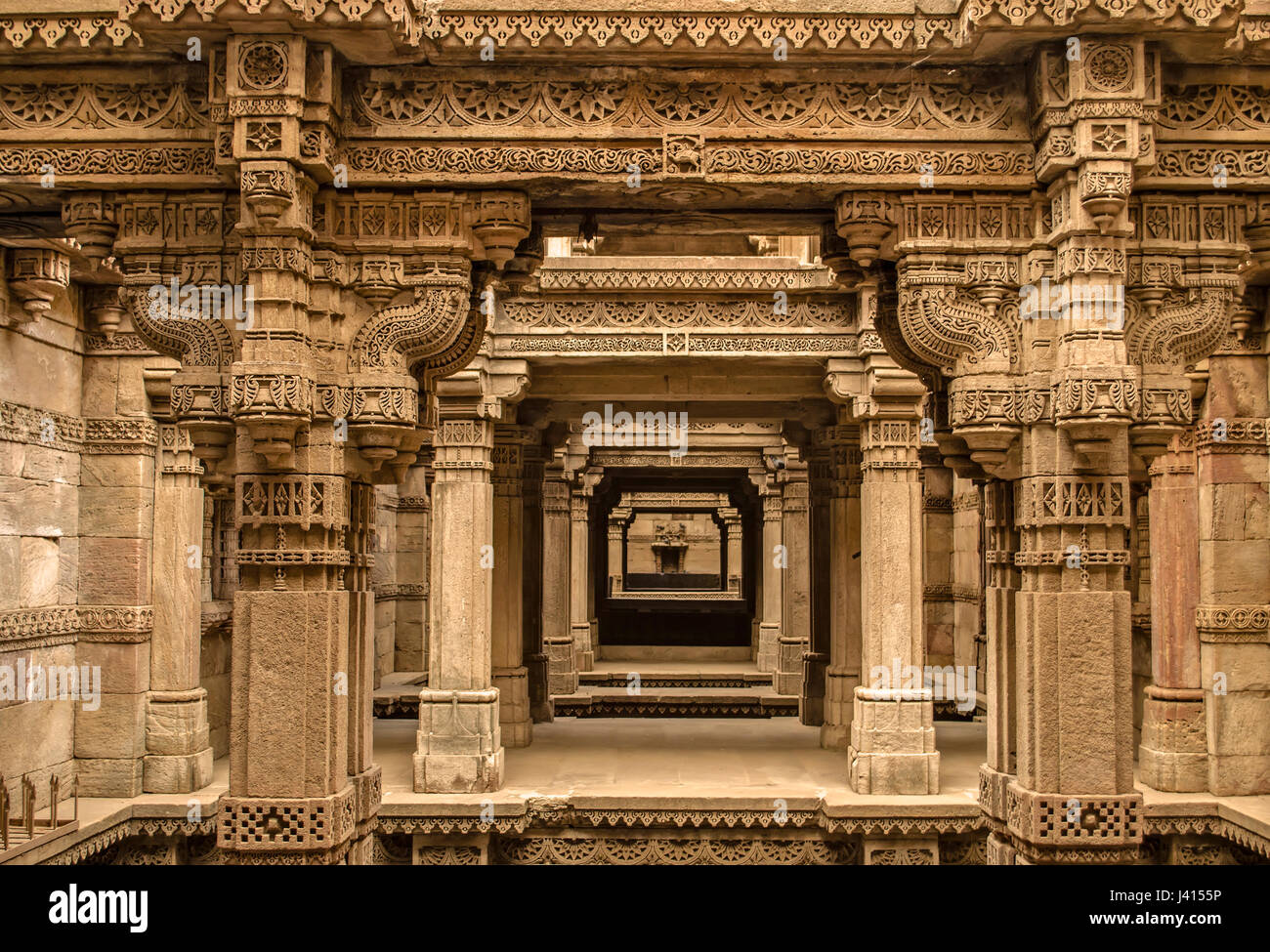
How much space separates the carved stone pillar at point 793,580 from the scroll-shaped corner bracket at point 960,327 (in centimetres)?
1056

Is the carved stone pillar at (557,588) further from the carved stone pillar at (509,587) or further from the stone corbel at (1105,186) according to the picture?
the stone corbel at (1105,186)

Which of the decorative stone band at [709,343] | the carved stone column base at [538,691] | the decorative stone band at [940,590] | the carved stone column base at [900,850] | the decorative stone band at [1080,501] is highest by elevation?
the decorative stone band at [709,343]

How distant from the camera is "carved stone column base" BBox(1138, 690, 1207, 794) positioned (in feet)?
27.6

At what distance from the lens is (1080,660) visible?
4898 millimetres

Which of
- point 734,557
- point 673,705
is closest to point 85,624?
point 673,705

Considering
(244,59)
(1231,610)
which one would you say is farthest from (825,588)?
(244,59)

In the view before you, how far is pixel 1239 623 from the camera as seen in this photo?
8.37 metres

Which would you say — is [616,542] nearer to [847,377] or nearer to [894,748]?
[847,377]

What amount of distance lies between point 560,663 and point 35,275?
388 inches

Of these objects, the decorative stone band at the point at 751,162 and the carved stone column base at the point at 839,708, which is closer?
the decorative stone band at the point at 751,162

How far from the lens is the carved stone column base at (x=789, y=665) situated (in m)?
15.6

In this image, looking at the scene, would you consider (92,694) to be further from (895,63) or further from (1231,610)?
(1231,610)

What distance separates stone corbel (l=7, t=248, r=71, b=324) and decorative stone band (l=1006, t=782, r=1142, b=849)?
22.8 ft

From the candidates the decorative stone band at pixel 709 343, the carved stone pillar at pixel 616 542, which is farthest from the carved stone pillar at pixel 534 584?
the carved stone pillar at pixel 616 542
